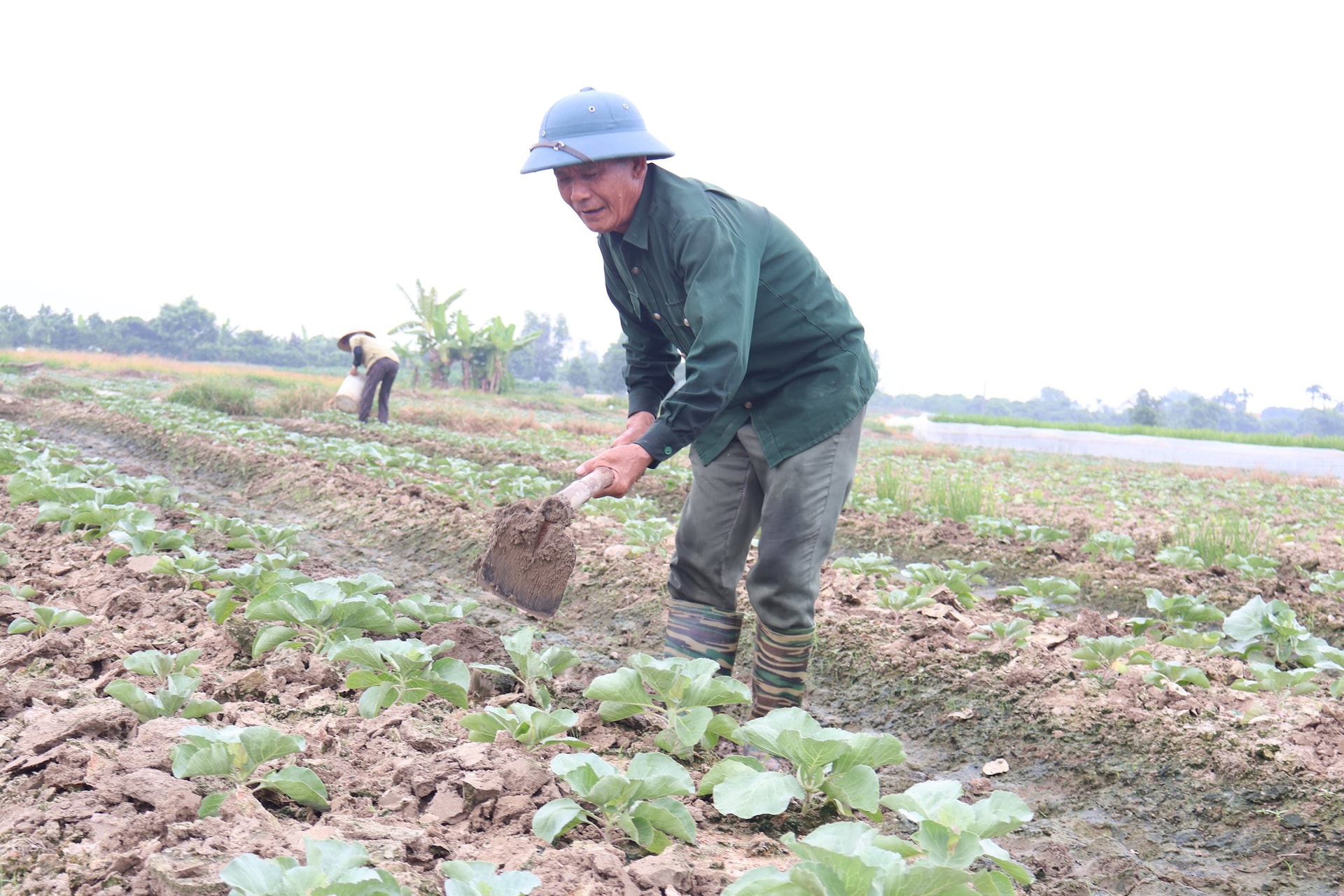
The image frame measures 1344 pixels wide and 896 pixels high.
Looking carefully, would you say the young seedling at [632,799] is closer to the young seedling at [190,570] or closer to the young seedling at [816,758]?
the young seedling at [816,758]

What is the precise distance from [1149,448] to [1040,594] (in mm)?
26749

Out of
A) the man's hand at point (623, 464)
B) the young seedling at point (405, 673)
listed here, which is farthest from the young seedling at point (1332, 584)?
the young seedling at point (405, 673)

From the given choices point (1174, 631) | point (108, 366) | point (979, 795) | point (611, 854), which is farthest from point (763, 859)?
point (108, 366)

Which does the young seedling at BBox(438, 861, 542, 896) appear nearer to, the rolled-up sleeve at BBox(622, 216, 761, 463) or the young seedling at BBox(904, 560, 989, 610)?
the rolled-up sleeve at BBox(622, 216, 761, 463)

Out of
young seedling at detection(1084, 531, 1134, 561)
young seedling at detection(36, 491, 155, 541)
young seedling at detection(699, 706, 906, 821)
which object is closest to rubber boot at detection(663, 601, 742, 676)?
young seedling at detection(699, 706, 906, 821)

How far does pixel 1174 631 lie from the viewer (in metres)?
3.80

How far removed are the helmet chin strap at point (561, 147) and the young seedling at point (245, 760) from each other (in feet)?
4.97

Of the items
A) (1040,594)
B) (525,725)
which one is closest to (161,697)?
(525,725)

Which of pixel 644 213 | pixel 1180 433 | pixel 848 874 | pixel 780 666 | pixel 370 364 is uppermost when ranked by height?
pixel 644 213

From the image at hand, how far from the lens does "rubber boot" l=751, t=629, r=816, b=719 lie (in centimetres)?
276

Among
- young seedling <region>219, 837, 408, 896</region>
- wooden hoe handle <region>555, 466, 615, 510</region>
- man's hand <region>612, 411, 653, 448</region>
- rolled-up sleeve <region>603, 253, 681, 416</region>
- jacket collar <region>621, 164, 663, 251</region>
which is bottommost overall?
young seedling <region>219, 837, 408, 896</region>

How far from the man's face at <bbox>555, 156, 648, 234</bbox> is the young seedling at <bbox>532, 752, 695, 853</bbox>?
146cm

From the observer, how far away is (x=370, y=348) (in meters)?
13.5

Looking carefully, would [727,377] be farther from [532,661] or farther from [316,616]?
[316,616]
